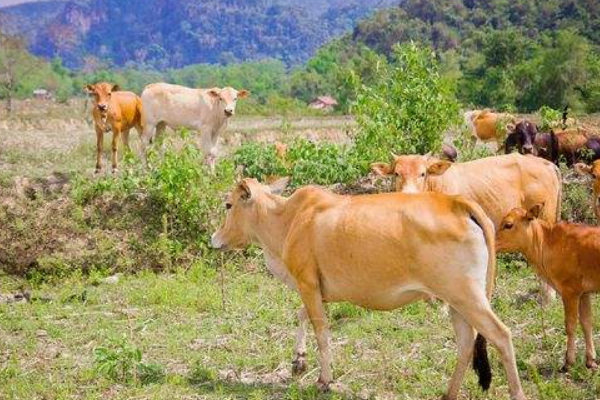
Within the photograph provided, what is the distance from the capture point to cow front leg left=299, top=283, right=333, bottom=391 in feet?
21.4

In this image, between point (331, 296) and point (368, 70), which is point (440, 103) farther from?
point (368, 70)

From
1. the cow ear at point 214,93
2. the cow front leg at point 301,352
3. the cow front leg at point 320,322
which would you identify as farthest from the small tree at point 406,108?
the cow front leg at point 320,322

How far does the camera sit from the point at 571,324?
22.9 feet

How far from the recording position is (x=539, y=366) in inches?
281

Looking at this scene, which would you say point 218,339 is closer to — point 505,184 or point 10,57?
point 505,184

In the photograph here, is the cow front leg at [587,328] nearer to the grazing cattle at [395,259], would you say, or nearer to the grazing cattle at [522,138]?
the grazing cattle at [395,259]

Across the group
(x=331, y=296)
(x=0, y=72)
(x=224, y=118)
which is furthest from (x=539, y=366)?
(x=0, y=72)

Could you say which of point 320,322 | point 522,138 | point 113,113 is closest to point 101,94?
point 113,113

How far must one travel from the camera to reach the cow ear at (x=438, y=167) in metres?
8.68

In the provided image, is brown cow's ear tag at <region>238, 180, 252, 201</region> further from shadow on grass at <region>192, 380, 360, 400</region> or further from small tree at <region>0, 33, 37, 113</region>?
small tree at <region>0, 33, 37, 113</region>

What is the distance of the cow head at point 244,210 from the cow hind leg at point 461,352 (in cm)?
200

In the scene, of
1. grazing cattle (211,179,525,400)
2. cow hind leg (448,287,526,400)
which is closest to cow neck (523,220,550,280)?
grazing cattle (211,179,525,400)

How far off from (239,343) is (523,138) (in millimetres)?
9174

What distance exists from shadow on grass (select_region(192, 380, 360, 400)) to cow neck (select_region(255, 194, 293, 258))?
1.14m
